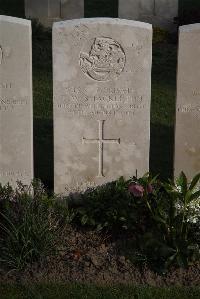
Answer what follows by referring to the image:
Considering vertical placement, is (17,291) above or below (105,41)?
below

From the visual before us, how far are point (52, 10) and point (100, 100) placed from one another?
30.3 ft

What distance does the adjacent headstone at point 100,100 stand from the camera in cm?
657

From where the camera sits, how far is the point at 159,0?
1544 cm

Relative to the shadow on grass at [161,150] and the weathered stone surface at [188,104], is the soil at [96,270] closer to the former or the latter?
the weathered stone surface at [188,104]

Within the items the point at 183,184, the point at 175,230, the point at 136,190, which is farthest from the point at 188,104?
the point at 175,230

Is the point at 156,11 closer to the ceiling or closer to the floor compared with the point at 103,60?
closer to the ceiling

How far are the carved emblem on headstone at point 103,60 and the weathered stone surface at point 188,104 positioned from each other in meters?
0.62

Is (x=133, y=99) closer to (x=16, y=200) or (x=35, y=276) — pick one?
(x=16, y=200)

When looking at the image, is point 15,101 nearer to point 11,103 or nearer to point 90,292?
point 11,103

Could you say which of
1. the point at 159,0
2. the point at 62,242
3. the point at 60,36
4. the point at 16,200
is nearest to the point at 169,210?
the point at 62,242

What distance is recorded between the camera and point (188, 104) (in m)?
6.85

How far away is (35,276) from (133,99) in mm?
2096

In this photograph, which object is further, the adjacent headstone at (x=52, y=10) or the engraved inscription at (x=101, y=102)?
the adjacent headstone at (x=52, y=10)

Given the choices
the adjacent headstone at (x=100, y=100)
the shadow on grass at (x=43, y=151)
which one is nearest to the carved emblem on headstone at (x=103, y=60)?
the adjacent headstone at (x=100, y=100)
